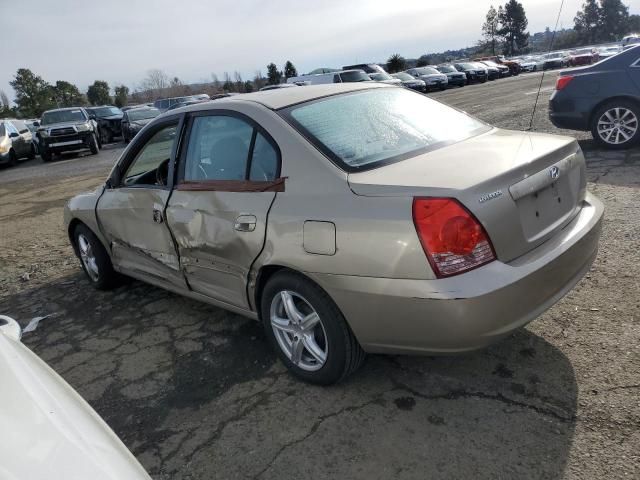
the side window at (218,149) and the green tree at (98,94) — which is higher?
the side window at (218,149)

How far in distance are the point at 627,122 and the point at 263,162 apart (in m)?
6.52

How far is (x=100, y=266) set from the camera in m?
4.80

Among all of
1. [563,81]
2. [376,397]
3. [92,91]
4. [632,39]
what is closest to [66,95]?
[92,91]

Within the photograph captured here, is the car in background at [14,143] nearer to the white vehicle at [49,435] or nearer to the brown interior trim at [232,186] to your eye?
the brown interior trim at [232,186]

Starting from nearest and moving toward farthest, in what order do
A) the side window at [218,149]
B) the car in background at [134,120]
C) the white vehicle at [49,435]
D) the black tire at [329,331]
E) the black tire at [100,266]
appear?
the white vehicle at [49,435]
the black tire at [329,331]
the side window at [218,149]
the black tire at [100,266]
the car in background at [134,120]

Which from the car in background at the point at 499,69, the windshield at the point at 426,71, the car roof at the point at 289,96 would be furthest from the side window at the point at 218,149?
the car in background at the point at 499,69

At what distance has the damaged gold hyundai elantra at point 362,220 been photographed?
2393 millimetres

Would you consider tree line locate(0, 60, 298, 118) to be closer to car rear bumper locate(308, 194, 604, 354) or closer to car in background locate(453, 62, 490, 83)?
car in background locate(453, 62, 490, 83)

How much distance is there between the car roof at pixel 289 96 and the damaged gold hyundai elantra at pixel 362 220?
15 millimetres

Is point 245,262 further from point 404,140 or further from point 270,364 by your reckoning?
point 404,140

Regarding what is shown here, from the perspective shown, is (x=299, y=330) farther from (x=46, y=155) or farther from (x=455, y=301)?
(x=46, y=155)

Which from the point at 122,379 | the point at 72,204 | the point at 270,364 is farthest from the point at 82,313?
the point at 270,364

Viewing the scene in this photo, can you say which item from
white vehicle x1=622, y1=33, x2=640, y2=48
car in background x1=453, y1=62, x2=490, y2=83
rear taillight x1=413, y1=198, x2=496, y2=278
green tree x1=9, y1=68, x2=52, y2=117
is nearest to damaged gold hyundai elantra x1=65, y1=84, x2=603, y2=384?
rear taillight x1=413, y1=198, x2=496, y2=278

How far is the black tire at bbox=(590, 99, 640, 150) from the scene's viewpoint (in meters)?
7.39
